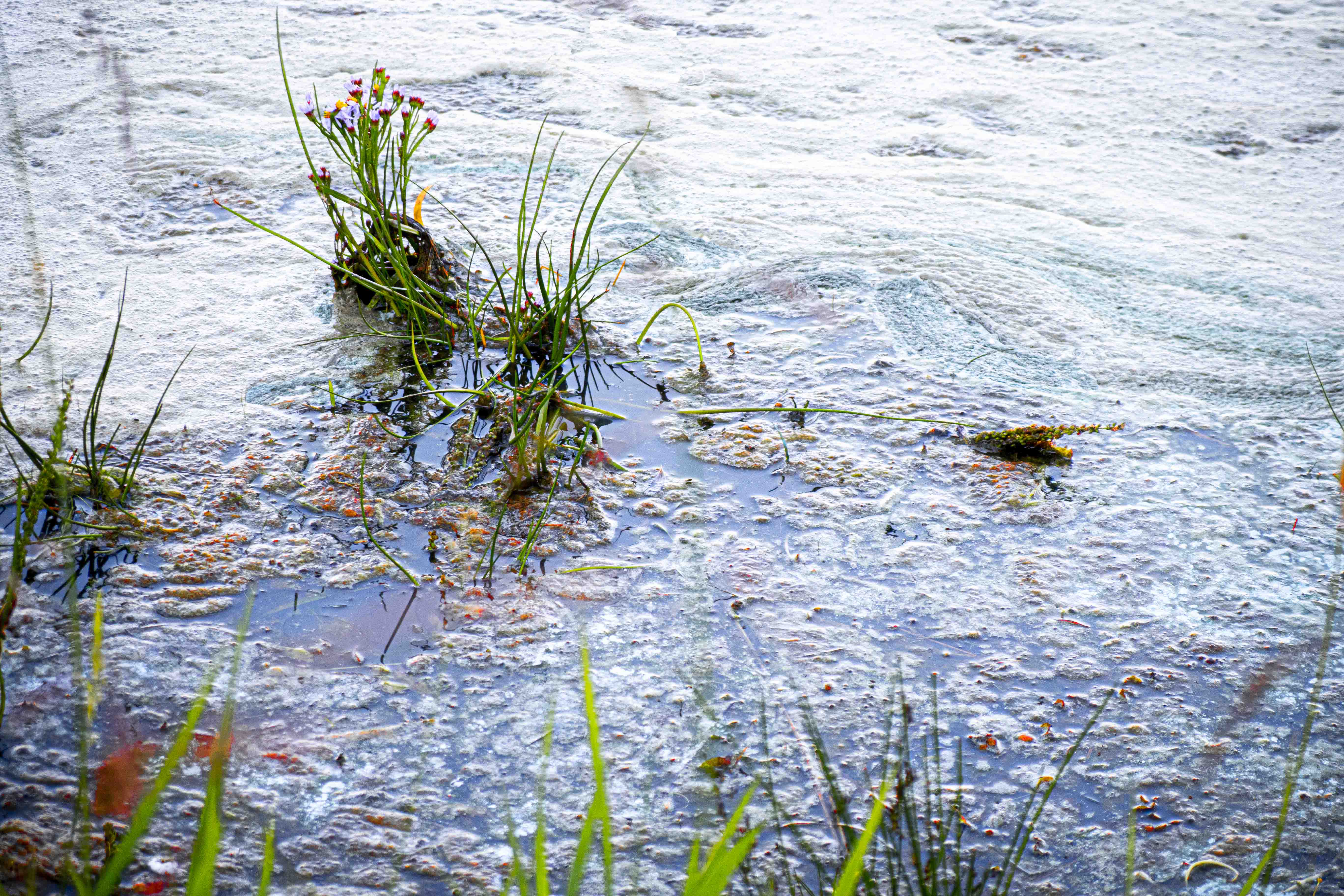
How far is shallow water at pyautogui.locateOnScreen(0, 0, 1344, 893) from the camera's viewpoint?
48.6 inches

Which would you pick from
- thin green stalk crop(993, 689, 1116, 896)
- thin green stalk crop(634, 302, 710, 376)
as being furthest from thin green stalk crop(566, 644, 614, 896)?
thin green stalk crop(634, 302, 710, 376)

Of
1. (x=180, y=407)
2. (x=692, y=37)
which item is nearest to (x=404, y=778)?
(x=180, y=407)

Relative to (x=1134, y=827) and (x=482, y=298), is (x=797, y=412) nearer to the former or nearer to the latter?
(x=482, y=298)

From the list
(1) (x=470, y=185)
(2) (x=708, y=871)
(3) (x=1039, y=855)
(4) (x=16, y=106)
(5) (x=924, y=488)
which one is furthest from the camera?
(4) (x=16, y=106)

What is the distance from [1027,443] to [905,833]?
0.87 meters

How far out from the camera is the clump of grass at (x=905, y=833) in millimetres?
970

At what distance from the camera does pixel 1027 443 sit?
5.93ft

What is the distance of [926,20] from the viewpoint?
3682 mm

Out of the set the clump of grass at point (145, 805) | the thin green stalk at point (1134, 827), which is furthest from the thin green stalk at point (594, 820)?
the thin green stalk at point (1134, 827)

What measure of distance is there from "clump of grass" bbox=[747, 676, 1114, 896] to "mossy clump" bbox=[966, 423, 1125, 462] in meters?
0.58

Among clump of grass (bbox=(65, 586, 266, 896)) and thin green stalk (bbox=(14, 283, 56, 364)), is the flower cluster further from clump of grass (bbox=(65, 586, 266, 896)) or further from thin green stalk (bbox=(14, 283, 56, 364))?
clump of grass (bbox=(65, 586, 266, 896))

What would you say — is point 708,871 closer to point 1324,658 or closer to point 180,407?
point 1324,658

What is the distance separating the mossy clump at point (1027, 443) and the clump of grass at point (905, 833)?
1.91ft

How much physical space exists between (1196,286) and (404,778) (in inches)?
79.0
